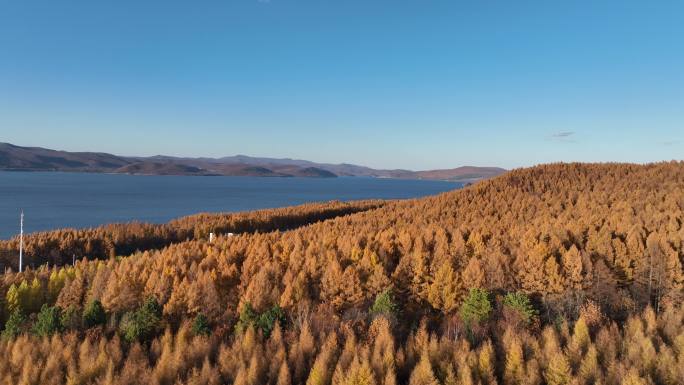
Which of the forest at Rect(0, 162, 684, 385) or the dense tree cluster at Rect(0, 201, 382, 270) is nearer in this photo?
the forest at Rect(0, 162, 684, 385)

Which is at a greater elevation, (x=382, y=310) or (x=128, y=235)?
(x=382, y=310)

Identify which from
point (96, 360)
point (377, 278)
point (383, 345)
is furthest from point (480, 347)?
point (96, 360)

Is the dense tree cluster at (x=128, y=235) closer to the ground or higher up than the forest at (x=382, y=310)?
closer to the ground

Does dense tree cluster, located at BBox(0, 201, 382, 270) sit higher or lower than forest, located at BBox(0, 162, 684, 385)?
lower

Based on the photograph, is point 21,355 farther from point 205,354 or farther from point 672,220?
point 672,220

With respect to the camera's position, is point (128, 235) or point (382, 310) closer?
point (382, 310)

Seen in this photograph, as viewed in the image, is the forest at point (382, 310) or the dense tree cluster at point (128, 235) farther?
the dense tree cluster at point (128, 235)

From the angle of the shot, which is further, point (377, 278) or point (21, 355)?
point (377, 278)

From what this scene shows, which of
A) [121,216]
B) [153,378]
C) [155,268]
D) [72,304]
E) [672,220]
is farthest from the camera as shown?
[121,216]
